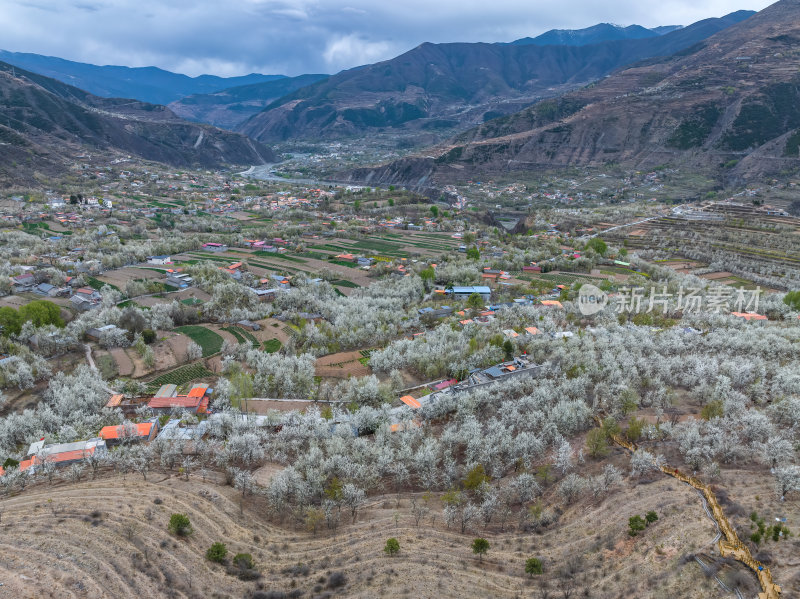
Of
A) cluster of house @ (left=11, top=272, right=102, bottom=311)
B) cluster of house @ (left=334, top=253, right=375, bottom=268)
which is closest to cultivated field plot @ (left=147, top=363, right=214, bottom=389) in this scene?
cluster of house @ (left=11, top=272, right=102, bottom=311)

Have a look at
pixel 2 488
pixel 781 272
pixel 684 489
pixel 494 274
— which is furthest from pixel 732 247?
pixel 2 488

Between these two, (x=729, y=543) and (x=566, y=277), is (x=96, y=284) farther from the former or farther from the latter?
(x=729, y=543)

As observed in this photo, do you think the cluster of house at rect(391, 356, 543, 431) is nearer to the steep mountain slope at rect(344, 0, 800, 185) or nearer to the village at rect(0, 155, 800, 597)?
the village at rect(0, 155, 800, 597)

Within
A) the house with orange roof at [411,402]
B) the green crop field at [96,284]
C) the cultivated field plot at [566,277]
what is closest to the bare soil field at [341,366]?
the house with orange roof at [411,402]

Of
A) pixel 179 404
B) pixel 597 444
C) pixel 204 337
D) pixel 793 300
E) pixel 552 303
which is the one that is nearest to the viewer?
pixel 597 444

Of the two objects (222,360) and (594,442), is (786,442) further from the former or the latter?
(222,360)

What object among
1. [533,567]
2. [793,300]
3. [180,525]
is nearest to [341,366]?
[180,525]
